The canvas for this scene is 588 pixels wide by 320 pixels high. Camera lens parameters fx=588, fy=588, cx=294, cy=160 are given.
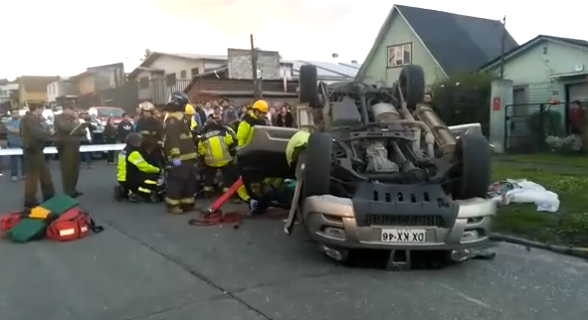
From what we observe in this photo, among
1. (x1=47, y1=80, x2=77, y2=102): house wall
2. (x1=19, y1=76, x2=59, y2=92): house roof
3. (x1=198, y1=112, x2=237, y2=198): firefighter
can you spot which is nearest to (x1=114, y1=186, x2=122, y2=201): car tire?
(x1=198, y1=112, x2=237, y2=198): firefighter

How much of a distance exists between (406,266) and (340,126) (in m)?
2.17

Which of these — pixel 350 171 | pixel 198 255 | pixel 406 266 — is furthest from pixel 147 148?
pixel 406 266

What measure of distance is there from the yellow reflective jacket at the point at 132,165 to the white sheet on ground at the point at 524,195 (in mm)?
5542

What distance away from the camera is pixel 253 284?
5.31m

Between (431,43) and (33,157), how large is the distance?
21859 mm

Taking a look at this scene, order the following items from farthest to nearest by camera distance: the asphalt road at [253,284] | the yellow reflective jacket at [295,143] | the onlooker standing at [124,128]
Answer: the onlooker standing at [124,128]
the yellow reflective jacket at [295,143]
the asphalt road at [253,284]

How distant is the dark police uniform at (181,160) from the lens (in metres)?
8.92

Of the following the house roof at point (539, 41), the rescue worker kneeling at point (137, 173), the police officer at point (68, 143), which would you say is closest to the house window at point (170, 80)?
the house roof at point (539, 41)

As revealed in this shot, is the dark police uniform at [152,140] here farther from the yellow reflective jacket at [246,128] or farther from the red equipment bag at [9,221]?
the red equipment bag at [9,221]

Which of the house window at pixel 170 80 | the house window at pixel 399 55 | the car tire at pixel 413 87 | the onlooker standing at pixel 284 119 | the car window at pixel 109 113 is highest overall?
the house window at pixel 399 55

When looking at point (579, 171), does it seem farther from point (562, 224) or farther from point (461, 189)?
point (461, 189)

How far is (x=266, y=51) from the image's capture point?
37.0m

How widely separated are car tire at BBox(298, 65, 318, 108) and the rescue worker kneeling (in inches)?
138

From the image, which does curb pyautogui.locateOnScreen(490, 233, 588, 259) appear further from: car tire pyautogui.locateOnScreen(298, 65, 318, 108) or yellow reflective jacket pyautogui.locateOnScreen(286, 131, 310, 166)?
car tire pyautogui.locateOnScreen(298, 65, 318, 108)
